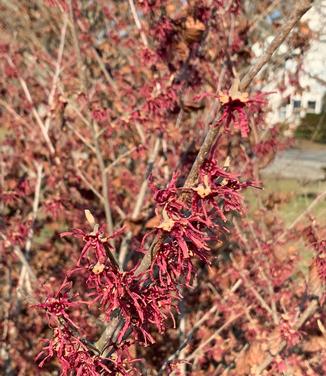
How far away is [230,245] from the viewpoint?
5.01 meters

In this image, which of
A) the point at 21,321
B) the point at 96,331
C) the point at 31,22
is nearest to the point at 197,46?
the point at 96,331

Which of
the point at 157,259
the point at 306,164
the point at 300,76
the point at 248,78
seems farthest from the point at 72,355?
the point at 306,164

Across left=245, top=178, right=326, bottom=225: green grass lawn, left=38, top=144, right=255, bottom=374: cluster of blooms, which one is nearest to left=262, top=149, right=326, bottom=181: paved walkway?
left=245, top=178, right=326, bottom=225: green grass lawn

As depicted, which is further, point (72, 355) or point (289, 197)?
point (289, 197)

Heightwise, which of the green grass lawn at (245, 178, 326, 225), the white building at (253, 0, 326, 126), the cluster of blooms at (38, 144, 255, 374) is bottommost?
the green grass lawn at (245, 178, 326, 225)

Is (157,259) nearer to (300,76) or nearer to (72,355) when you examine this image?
(72,355)

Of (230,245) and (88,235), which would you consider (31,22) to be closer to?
(230,245)

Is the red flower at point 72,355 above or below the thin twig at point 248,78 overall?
below

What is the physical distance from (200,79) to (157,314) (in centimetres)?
273

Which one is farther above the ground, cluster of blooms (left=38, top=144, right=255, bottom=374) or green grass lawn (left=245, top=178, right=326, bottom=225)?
cluster of blooms (left=38, top=144, right=255, bottom=374)

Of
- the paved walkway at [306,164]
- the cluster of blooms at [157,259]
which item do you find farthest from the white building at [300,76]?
the paved walkway at [306,164]

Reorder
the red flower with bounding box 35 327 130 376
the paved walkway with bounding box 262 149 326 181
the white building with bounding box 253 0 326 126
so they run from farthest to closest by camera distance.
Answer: the paved walkway with bounding box 262 149 326 181 < the white building with bounding box 253 0 326 126 < the red flower with bounding box 35 327 130 376

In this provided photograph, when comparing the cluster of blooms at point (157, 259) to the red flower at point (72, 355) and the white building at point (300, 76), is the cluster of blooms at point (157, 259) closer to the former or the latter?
the red flower at point (72, 355)

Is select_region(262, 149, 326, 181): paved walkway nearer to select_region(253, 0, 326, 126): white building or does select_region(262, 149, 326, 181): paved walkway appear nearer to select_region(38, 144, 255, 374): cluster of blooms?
select_region(253, 0, 326, 126): white building
